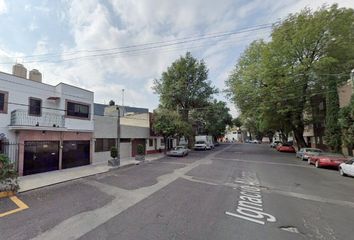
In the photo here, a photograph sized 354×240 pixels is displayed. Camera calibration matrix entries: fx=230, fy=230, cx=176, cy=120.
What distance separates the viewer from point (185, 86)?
4131cm

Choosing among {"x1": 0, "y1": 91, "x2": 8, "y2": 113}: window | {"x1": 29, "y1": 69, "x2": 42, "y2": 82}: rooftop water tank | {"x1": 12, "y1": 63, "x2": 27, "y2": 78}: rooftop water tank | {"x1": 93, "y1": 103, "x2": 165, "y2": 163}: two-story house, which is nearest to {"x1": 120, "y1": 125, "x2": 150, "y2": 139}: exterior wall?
{"x1": 93, "y1": 103, "x2": 165, "y2": 163}: two-story house

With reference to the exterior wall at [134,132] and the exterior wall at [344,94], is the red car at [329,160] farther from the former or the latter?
the exterior wall at [134,132]

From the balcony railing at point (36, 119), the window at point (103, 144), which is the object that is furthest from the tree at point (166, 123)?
the balcony railing at point (36, 119)

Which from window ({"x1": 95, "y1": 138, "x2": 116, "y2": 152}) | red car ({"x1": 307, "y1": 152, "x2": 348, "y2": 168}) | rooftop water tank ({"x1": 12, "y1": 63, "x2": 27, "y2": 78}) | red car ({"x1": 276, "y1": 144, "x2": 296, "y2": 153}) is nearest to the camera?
rooftop water tank ({"x1": 12, "y1": 63, "x2": 27, "y2": 78})

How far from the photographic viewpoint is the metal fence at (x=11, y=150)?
14484 millimetres

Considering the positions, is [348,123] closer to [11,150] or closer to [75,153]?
[75,153]

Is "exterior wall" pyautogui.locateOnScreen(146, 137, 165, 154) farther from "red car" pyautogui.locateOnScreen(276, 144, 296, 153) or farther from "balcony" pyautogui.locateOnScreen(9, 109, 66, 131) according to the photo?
"red car" pyautogui.locateOnScreen(276, 144, 296, 153)

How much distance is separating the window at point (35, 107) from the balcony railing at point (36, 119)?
0.95 feet

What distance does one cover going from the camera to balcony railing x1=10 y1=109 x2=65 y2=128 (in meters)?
14.9

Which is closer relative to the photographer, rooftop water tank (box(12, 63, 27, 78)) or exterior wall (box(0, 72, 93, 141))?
exterior wall (box(0, 72, 93, 141))

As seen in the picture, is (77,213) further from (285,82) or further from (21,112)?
(285,82)

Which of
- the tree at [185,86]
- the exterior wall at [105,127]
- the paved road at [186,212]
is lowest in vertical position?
the paved road at [186,212]

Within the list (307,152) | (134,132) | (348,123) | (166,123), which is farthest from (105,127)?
(348,123)

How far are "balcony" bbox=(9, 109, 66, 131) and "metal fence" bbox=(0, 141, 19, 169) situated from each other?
1.11 meters
